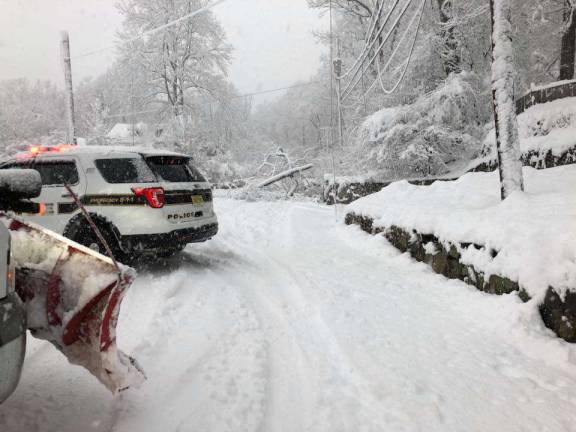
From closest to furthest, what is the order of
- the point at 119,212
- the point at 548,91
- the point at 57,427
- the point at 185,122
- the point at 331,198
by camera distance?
the point at 57,427, the point at 119,212, the point at 548,91, the point at 331,198, the point at 185,122

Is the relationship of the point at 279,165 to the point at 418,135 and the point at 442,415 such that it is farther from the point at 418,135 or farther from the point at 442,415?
the point at 442,415

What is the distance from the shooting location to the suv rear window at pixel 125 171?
527 cm

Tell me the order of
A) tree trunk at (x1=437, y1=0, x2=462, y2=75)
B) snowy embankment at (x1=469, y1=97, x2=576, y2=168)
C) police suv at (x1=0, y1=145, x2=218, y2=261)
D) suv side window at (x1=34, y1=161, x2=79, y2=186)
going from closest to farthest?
police suv at (x1=0, y1=145, x2=218, y2=261), suv side window at (x1=34, y1=161, x2=79, y2=186), snowy embankment at (x1=469, y1=97, x2=576, y2=168), tree trunk at (x1=437, y1=0, x2=462, y2=75)

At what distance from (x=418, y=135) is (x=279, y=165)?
9987 mm

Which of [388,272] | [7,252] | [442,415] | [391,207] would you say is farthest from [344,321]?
[391,207]

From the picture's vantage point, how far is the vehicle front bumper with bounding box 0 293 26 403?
169 cm

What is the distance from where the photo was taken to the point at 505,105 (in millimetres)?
5539

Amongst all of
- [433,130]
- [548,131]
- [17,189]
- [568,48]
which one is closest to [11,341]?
[17,189]

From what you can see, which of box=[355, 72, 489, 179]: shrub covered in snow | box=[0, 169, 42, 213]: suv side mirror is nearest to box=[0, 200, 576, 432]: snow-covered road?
box=[0, 169, 42, 213]: suv side mirror

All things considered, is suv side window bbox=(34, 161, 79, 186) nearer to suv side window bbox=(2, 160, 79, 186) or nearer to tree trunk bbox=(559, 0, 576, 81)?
suv side window bbox=(2, 160, 79, 186)

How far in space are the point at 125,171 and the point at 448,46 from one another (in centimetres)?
1449

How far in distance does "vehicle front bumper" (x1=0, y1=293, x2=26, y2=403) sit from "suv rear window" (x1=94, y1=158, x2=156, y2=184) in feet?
12.1

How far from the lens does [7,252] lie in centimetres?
176

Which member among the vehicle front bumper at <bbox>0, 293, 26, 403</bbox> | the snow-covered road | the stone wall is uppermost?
the vehicle front bumper at <bbox>0, 293, 26, 403</bbox>
